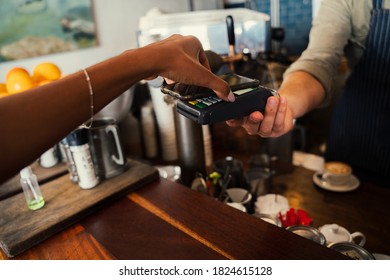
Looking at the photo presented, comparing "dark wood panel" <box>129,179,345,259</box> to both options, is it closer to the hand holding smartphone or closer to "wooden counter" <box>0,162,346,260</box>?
"wooden counter" <box>0,162,346,260</box>

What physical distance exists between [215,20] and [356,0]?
1.53 feet

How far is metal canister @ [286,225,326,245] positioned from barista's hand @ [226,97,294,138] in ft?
0.73

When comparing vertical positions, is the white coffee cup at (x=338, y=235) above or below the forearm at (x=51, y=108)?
below

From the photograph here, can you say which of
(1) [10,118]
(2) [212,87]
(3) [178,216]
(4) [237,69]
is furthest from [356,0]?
(1) [10,118]

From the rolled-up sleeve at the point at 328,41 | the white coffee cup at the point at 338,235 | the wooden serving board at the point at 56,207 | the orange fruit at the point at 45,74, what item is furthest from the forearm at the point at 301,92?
the orange fruit at the point at 45,74

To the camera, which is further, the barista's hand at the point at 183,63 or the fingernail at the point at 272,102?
the fingernail at the point at 272,102

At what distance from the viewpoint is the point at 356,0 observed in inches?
39.2

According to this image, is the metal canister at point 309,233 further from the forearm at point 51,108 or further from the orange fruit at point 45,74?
the orange fruit at point 45,74

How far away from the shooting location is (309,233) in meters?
0.66

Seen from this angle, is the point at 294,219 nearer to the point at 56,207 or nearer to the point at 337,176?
→ the point at 337,176

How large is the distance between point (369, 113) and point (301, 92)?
0.40m

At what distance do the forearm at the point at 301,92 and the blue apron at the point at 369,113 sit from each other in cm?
26

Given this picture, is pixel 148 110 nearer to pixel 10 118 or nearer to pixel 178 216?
pixel 178 216

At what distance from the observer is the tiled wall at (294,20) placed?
2301 millimetres
